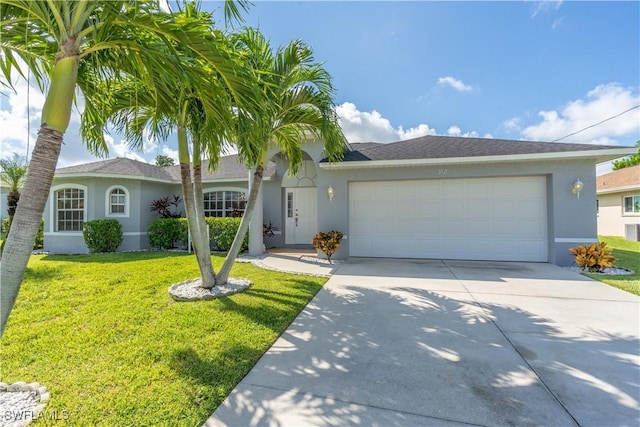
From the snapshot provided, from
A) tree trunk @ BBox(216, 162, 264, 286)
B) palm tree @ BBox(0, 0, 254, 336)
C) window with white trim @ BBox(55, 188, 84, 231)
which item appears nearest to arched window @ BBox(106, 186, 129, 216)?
window with white trim @ BBox(55, 188, 84, 231)

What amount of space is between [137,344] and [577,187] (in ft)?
37.3

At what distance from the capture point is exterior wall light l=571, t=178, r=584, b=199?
8.07 meters

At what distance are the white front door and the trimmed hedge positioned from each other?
2.71 meters

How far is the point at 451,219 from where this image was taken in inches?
375

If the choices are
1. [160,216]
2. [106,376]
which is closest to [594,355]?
[106,376]

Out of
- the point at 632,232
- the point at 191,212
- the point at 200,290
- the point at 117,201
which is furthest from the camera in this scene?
the point at 632,232

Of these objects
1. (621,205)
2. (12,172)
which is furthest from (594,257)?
(12,172)

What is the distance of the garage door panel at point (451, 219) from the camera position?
8.93m

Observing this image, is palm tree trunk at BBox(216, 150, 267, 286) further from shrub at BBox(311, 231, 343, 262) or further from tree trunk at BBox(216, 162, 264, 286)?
shrub at BBox(311, 231, 343, 262)

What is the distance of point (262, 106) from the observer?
336cm

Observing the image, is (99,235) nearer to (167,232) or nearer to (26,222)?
(167,232)

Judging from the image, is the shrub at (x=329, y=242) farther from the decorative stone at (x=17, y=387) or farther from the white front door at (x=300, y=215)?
the decorative stone at (x=17, y=387)

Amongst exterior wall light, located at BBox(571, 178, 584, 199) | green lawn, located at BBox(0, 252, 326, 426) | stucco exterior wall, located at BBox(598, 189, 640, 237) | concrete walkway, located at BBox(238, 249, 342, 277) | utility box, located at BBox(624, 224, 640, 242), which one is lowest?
green lawn, located at BBox(0, 252, 326, 426)

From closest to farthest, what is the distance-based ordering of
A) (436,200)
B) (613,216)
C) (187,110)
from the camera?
(187,110) < (436,200) < (613,216)
